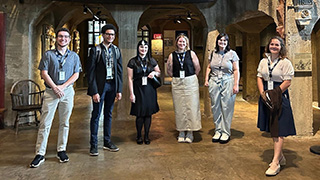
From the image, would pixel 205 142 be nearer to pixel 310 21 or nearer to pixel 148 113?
pixel 148 113

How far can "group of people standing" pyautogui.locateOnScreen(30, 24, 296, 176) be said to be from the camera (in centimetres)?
294

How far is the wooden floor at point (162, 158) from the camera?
115 inches

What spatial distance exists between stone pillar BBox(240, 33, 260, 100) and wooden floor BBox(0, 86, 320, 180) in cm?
462

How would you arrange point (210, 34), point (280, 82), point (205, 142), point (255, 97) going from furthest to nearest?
point (255, 97) < point (210, 34) < point (205, 142) < point (280, 82)

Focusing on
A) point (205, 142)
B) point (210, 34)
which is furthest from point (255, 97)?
point (205, 142)

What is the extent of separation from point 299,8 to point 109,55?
3.06m

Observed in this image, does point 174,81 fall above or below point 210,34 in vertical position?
below

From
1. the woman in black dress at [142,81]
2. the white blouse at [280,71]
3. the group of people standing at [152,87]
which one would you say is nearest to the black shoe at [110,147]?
the group of people standing at [152,87]

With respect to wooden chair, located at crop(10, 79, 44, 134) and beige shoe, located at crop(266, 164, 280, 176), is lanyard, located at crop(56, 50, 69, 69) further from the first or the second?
beige shoe, located at crop(266, 164, 280, 176)

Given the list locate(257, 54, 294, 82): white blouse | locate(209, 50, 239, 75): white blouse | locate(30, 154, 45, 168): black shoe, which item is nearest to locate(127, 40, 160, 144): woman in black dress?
locate(209, 50, 239, 75): white blouse

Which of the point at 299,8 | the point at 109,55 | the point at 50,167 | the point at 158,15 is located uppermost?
the point at 158,15

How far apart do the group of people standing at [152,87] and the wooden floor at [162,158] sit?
17cm

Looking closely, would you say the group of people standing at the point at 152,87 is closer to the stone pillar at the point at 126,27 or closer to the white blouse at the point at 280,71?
the white blouse at the point at 280,71

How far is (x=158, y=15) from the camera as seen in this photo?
10164mm
